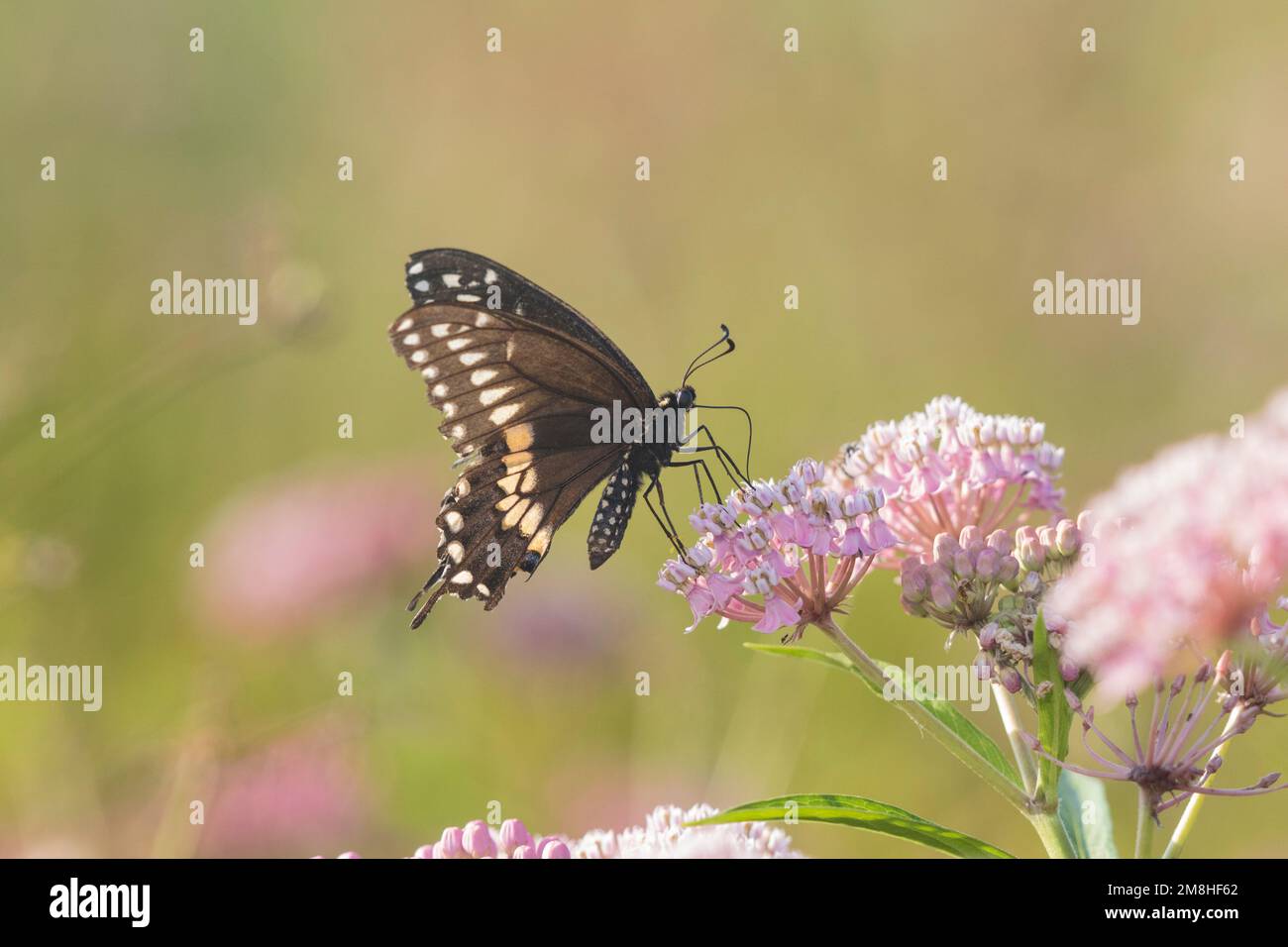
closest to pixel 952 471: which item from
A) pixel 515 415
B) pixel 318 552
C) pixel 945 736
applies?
pixel 945 736

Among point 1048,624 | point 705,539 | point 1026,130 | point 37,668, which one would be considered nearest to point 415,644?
point 37,668

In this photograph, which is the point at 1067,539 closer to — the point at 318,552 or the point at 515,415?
the point at 515,415

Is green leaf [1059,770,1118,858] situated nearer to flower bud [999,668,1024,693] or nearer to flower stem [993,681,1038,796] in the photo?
flower stem [993,681,1038,796]

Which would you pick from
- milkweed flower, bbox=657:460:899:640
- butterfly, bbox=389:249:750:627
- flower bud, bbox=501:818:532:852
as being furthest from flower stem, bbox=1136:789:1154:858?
butterfly, bbox=389:249:750:627

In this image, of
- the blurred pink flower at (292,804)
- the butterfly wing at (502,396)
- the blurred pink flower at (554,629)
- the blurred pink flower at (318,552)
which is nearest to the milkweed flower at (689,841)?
the butterfly wing at (502,396)

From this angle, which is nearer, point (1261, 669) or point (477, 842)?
point (1261, 669)

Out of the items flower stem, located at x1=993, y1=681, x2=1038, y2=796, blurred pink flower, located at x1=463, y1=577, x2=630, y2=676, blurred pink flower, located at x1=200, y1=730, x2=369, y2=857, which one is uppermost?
blurred pink flower, located at x1=463, y1=577, x2=630, y2=676

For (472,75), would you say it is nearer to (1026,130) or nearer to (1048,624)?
(1026,130)
